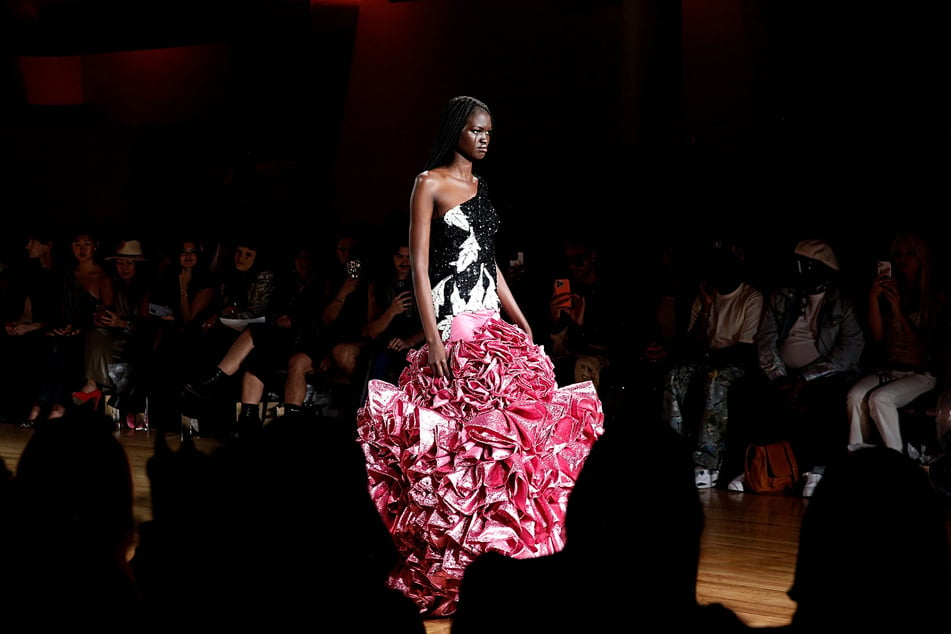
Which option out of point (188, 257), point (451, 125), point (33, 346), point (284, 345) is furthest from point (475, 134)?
point (33, 346)

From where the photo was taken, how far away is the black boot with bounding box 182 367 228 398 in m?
6.38

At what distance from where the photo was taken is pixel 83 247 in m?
7.27

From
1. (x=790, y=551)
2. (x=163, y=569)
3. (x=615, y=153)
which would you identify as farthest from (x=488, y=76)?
(x=163, y=569)

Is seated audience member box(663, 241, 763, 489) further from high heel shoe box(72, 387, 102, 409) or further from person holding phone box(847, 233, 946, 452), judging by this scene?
high heel shoe box(72, 387, 102, 409)

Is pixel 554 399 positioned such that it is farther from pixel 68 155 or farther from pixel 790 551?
pixel 68 155

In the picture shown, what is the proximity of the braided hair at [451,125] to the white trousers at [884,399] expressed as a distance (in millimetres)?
2750

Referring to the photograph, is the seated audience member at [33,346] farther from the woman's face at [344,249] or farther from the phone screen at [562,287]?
the phone screen at [562,287]

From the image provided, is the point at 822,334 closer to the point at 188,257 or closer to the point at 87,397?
the point at 188,257

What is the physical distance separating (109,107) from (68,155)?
0.64 meters

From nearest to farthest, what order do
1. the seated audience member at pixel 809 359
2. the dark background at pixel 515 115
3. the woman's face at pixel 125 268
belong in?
the seated audience member at pixel 809 359
the dark background at pixel 515 115
the woman's face at pixel 125 268

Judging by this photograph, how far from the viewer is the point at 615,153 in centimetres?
718

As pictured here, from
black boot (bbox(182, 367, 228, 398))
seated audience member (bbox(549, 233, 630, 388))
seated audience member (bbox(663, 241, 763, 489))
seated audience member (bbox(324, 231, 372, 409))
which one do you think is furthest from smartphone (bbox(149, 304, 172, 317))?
seated audience member (bbox(663, 241, 763, 489))

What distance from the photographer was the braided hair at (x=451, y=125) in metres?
2.84

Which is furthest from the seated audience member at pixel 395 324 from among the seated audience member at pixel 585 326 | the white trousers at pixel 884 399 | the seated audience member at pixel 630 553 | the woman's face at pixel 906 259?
the seated audience member at pixel 630 553
